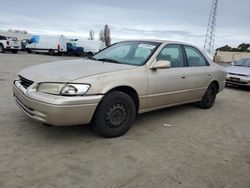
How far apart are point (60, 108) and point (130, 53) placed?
2.01 m

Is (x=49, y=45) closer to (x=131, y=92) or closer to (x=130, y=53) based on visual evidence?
(x=130, y=53)

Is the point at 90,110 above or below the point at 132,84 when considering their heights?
below

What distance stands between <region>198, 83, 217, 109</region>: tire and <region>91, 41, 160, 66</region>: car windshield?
208cm

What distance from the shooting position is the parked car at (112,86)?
392 centimetres

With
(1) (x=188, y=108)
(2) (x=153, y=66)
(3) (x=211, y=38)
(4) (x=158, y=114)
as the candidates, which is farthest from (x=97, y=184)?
(3) (x=211, y=38)

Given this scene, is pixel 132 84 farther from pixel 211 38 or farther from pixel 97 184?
pixel 211 38

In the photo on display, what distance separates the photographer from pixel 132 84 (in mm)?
4547

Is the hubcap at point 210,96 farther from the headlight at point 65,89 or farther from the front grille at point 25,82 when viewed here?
the front grille at point 25,82

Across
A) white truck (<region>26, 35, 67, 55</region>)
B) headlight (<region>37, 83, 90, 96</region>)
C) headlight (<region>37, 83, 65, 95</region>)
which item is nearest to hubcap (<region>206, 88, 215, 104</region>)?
headlight (<region>37, 83, 90, 96</region>)

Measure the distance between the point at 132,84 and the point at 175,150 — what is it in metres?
1.19

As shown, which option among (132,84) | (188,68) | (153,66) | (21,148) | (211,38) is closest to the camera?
(21,148)

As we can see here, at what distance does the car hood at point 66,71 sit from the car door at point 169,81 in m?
0.56

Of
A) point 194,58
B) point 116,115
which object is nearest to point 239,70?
point 194,58

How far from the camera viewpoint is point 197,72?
6.11 meters
